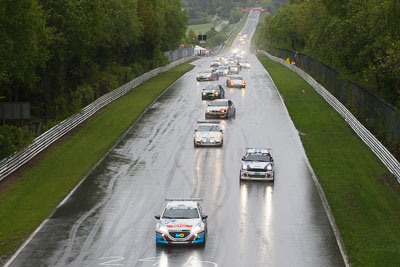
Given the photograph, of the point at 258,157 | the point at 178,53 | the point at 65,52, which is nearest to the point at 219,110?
the point at 65,52

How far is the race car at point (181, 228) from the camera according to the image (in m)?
24.0

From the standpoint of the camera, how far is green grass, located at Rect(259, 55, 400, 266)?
2492cm

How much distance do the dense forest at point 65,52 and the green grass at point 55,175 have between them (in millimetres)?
2192

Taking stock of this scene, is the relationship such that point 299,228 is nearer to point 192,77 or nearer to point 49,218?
point 49,218

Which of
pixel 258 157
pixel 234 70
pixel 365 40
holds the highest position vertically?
A: pixel 365 40

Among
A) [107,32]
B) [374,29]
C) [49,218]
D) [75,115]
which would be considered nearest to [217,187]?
[49,218]

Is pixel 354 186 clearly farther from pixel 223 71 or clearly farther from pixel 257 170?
pixel 223 71

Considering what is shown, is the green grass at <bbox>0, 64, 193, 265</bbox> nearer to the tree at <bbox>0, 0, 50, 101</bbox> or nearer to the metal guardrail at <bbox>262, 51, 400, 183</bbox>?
the tree at <bbox>0, 0, 50, 101</bbox>

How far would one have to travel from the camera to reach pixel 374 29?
176 ft

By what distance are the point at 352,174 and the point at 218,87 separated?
1284 inches

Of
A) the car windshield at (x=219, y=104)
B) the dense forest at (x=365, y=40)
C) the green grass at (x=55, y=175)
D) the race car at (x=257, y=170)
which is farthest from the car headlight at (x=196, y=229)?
the car windshield at (x=219, y=104)

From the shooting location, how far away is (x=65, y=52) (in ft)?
182

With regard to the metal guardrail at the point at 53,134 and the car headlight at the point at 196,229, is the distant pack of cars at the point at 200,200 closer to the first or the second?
the car headlight at the point at 196,229

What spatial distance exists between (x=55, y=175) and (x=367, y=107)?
25453 mm
